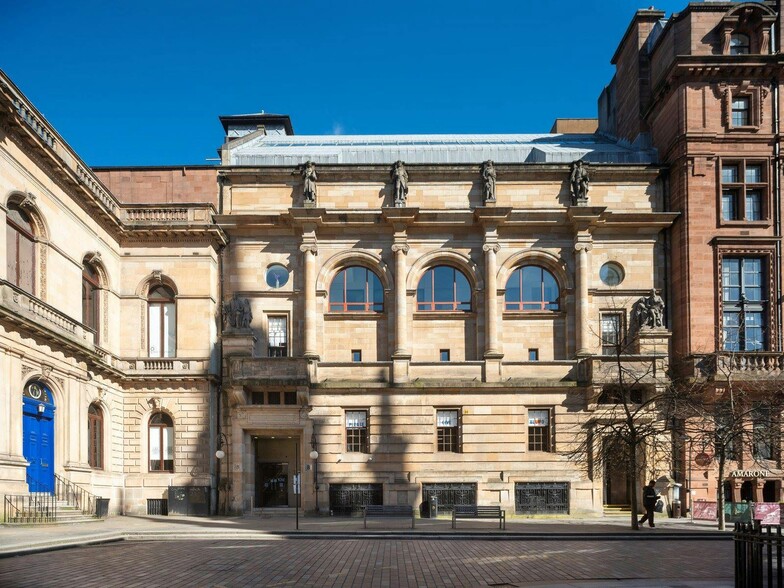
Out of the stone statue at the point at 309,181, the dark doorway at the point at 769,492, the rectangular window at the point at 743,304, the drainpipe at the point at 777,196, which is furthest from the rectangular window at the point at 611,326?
the stone statue at the point at 309,181

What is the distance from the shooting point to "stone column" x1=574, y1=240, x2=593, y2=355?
127 feet

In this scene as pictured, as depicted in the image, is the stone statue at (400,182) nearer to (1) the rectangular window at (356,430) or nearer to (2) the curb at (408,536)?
(1) the rectangular window at (356,430)

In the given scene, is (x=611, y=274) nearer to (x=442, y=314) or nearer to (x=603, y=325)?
(x=603, y=325)

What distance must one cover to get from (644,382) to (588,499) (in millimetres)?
5724

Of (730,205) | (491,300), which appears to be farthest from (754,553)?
(730,205)

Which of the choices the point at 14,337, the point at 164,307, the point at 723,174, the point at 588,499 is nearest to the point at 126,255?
the point at 164,307

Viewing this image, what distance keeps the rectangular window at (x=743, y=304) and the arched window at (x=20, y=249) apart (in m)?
29.1

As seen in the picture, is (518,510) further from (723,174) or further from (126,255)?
(126,255)

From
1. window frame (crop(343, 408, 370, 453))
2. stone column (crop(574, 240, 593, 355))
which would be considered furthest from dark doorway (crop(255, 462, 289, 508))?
stone column (crop(574, 240, 593, 355))

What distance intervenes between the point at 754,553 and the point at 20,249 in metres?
25.4

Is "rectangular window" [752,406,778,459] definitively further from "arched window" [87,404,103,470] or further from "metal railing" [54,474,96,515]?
"arched window" [87,404,103,470]

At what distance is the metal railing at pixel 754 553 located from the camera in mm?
11820

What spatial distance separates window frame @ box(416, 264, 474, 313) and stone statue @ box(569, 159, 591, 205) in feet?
20.9

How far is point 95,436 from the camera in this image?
35125 mm
